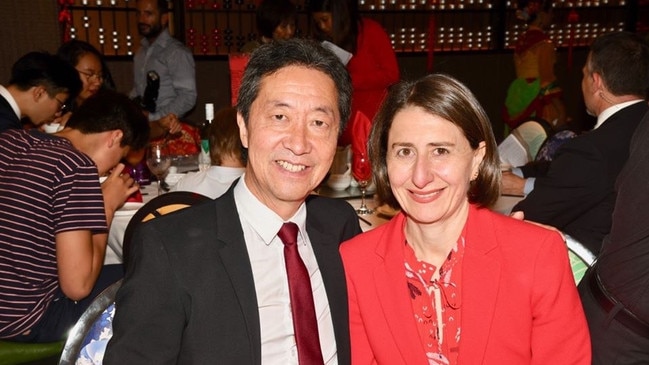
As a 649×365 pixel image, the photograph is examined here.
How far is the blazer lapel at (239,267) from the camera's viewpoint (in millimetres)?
1496

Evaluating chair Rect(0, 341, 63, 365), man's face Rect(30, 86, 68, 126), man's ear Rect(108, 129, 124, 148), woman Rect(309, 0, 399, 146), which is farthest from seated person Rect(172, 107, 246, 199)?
woman Rect(309, 0, 399, 146)

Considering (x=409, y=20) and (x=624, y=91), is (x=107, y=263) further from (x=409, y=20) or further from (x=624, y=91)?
(x=409, y=20)

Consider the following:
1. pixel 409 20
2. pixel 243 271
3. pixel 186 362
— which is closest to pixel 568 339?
pixel 243 271

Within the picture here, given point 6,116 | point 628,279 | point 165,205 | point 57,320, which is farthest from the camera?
point 6,116

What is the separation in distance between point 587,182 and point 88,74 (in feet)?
11.6

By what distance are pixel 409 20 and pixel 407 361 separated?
759 centimetres

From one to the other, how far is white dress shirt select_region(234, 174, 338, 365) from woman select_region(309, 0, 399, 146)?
3.36 meters

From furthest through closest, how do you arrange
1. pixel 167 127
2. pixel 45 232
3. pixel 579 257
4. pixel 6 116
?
pixel 167 127
pixel 6 116
pixel 45 232
pixel 579 257

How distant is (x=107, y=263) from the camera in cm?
313

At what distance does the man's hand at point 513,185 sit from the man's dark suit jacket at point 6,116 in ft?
8.27

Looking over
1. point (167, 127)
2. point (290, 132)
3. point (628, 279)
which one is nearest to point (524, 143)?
point (628, 279)

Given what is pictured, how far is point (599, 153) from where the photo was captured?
2658 mm

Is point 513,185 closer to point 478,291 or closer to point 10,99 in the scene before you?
point 478,291

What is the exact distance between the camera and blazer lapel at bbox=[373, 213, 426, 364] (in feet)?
5.25
